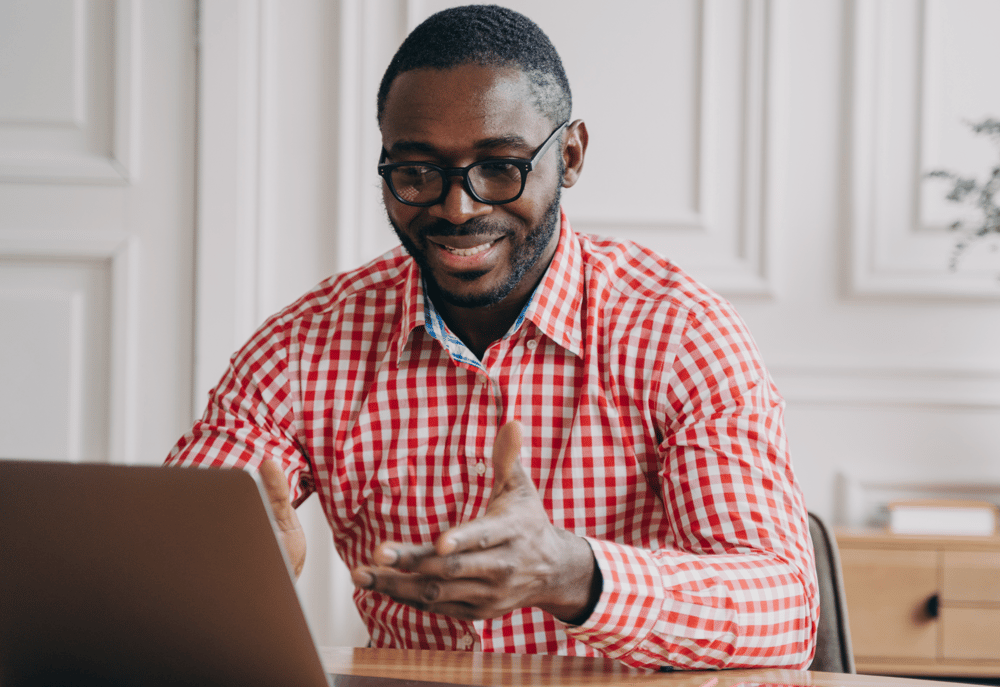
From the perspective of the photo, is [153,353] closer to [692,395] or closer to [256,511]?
[692,395]

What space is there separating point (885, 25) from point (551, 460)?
4.34 feet

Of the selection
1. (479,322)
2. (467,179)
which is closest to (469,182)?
(467,179)

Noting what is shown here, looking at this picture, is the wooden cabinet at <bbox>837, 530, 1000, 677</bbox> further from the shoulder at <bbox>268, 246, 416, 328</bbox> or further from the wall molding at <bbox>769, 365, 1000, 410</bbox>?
the shoulder at <bbox>268, 246, 416, 328</bbox>

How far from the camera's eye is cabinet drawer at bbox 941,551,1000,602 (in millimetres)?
1514

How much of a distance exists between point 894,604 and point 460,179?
1.16 m

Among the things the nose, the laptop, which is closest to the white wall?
the nose

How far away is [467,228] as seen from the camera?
3.49 feet

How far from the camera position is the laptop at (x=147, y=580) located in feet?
1.71

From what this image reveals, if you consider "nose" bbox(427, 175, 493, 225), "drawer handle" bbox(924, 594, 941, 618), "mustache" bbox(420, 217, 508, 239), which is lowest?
"drawer handle" bbox(924, 594, 941, 618)

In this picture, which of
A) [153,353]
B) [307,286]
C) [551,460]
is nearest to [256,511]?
[551,460]

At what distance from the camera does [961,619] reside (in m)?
1.52

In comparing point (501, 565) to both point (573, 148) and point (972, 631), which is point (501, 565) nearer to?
point (573, 148)

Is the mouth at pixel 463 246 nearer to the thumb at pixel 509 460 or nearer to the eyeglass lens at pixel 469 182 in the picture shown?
the eyeglass lens at pixel 469 182

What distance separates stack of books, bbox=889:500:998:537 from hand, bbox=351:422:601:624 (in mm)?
1119
